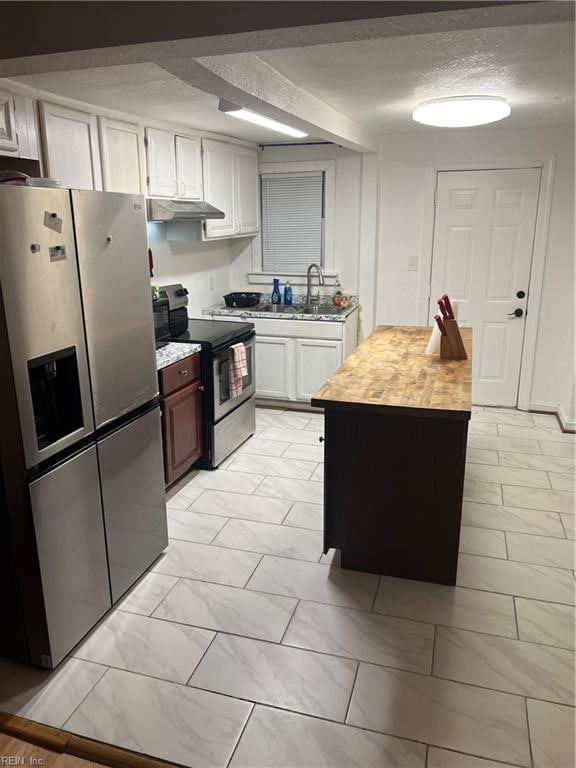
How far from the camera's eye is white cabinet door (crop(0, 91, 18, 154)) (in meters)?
2.54

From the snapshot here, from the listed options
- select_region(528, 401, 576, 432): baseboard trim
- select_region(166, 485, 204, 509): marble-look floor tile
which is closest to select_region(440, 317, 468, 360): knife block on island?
select_region(166, 485, 204, 509): marble-look floor tile

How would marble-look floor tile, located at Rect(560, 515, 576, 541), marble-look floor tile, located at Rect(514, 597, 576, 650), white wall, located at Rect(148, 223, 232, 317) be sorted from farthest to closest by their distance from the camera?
1. white wall, located at Rect(148, 223, 232, 317)
2. marble-look floor tile, located at Rect(560, 515, 576, 541)
3. marble-look floor tile, located at Rect(514, 597, 576, 650)

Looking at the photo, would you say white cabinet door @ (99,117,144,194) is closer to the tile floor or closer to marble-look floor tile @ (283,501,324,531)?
the tile floor

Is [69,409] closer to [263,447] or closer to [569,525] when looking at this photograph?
[263,447]

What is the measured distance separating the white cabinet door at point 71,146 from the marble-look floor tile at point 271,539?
2.04 metres

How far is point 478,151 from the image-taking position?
484 centimetres

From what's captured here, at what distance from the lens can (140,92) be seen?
3025 mm

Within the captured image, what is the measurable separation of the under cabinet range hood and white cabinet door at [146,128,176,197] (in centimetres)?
7

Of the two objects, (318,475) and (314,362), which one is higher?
(314,362)

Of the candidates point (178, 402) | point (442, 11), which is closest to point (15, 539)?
point (178, 402)

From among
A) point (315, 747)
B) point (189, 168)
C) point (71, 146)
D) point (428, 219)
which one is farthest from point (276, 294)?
point (315, 747)

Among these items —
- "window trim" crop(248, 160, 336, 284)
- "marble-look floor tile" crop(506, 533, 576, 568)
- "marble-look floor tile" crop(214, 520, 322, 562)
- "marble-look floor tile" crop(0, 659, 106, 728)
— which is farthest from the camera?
"window trim" crop(248, 160, 336, 284)

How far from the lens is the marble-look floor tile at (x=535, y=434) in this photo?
4.61 meters

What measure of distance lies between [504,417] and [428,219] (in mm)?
1849
